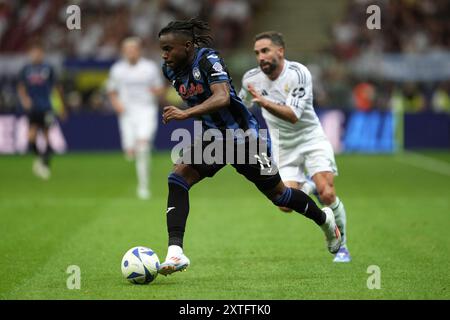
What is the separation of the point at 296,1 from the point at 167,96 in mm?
6529

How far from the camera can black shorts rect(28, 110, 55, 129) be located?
1959 cm

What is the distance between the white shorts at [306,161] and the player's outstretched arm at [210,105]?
6.33 feet

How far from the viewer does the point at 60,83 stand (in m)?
26.4

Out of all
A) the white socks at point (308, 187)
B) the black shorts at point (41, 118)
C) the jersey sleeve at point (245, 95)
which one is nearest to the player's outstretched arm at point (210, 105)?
the jersey sleeve at point (245, 95)

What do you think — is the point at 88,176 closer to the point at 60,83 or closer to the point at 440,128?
the point at 60,83

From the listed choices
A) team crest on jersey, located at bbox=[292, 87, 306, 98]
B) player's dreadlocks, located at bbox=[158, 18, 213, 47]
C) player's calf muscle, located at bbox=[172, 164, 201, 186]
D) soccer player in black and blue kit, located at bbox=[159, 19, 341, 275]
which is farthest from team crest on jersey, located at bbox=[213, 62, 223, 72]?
team crest on jersey, located at bbox=[292, 87, 306, 98]

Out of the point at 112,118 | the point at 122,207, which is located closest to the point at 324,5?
the point at 112,118

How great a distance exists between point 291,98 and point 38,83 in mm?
11548

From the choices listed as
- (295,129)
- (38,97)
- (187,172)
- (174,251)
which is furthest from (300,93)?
(38,97)

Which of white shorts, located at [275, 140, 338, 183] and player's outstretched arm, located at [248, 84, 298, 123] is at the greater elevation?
player's outstretched arm, located at [248, 84, 298, 123]

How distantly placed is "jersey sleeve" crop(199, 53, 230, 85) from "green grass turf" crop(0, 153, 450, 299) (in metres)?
1.74

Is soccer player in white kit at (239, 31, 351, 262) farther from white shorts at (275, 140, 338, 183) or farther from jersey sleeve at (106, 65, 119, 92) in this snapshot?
jersey sleeve at (106, 65, 119, 92)

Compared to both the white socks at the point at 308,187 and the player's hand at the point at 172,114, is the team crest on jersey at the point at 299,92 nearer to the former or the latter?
the white socks at the point at 308,187
